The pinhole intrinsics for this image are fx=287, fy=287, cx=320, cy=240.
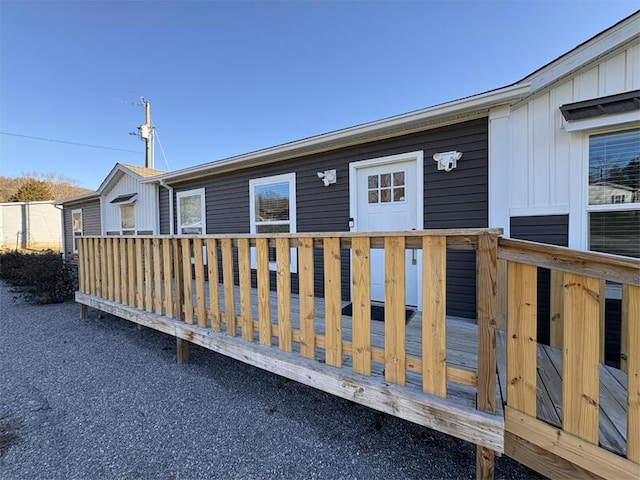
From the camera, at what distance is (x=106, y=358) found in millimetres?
3137

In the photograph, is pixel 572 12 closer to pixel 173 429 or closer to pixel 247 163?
pixel 247 163

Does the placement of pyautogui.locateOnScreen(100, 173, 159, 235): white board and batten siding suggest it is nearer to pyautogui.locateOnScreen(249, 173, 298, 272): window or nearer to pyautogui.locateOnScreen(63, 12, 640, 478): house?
pyautogui.locateOnScreen(63, 12, 640, 478): house

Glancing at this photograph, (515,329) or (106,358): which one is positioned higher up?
(515,329)

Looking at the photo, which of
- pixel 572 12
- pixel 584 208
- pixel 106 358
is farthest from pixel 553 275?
pixel 106 358

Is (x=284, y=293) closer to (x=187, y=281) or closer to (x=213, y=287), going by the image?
(x=213, y=287)

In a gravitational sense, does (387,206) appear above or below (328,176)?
below

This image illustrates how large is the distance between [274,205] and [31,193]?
24.1m

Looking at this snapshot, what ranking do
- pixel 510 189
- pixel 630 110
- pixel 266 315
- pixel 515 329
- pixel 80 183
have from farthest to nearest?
pixel 80 183
pixel 510 189
pixel 630 110
pixel 266 315
pixel 515 329

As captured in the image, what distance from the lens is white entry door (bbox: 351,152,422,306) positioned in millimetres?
3637

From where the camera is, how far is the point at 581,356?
4.15 feet

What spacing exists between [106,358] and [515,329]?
382 cm

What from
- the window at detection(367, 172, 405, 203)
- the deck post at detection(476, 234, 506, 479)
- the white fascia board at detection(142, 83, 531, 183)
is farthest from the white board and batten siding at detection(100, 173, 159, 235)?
the deck post at detection(476, 234, 506, 479)

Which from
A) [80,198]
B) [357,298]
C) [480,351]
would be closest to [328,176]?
[357,298]

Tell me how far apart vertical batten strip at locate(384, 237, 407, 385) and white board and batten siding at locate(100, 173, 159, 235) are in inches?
272
